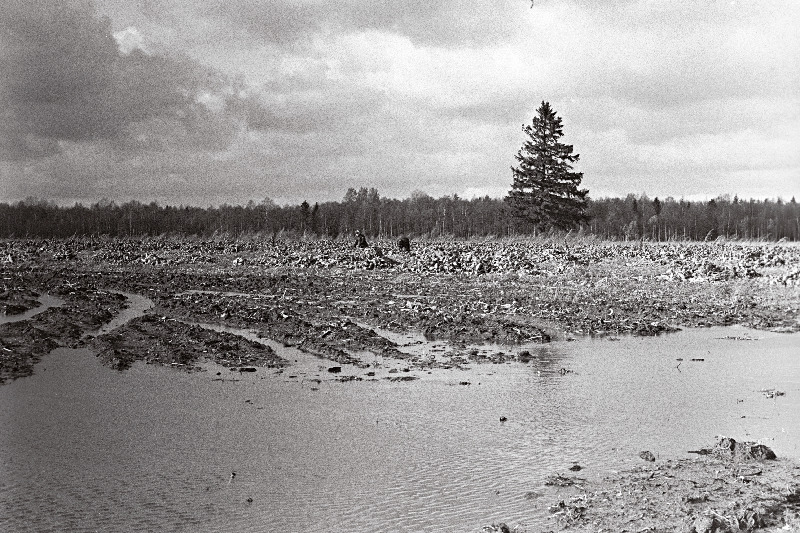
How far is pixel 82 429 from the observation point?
24.9 ft

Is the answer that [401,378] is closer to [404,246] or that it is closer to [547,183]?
[404,246]

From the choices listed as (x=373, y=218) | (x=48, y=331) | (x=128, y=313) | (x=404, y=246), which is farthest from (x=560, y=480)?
(x=373, y=218)

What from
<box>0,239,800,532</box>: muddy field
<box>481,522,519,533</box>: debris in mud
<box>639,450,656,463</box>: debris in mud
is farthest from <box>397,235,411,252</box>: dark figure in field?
<box>481,522,519,533</box>: debris in mud

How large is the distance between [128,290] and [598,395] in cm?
1881

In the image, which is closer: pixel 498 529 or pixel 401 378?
pixel 498 529

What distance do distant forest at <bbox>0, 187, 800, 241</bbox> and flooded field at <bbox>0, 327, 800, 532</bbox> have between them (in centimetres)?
7245

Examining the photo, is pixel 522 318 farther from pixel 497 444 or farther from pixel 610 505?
pixel 610 505

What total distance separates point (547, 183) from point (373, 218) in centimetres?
6265

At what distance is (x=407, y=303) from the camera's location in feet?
60.5

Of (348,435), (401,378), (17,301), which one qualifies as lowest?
(348,435)

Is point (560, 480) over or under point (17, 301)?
under

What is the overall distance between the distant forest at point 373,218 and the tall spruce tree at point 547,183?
36.3m

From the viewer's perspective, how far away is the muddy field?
38.8 ft

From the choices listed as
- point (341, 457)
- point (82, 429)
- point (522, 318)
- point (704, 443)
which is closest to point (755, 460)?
point (704, 443)
